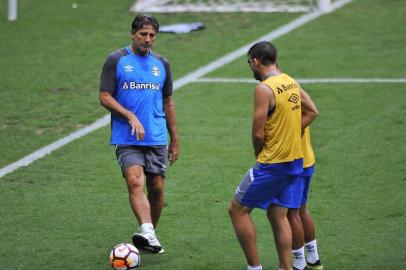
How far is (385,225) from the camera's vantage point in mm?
10234

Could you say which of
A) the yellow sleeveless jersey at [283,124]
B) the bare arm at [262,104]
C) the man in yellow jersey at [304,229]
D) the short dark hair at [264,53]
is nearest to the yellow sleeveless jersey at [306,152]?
the man in yellow jersey at [304,229]

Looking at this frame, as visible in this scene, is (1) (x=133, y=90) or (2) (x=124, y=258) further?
(1) (x=133, y=90)

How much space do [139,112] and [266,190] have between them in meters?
1.78

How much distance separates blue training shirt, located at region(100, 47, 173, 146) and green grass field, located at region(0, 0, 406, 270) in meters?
1.16

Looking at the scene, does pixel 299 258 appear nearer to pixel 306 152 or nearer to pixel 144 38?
pixel 306 152

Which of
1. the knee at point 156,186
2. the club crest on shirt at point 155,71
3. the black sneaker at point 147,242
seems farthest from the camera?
the knee at point 156,186

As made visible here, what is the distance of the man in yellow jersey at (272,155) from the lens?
8.02 metres

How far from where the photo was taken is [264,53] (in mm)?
8078

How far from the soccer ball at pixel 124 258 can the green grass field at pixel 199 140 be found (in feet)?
1.47

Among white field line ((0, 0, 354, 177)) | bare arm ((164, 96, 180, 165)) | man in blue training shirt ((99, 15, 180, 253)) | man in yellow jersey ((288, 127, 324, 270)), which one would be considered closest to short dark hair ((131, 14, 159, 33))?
man in blue training shirt ((99, 15, 180, 253))

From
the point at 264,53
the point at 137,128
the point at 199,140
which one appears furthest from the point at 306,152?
the point at 199,140

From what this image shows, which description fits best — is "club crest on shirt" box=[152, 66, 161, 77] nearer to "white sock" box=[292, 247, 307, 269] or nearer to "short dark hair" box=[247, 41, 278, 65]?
"short dark hair" box=[247, 41, 278, 65]

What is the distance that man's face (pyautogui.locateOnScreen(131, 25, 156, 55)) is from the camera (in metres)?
9.30

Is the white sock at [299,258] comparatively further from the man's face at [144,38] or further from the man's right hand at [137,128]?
the man's face at [144,38]
